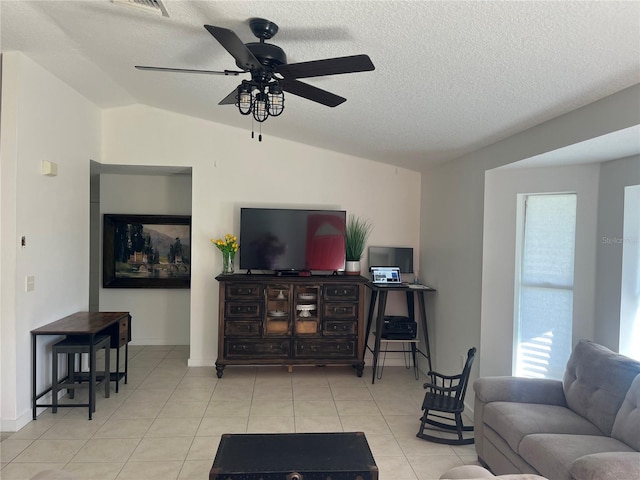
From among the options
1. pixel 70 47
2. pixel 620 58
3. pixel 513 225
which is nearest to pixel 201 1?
pixel 70 47

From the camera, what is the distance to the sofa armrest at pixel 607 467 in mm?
1943

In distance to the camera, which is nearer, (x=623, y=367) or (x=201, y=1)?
(x=201, y=1)

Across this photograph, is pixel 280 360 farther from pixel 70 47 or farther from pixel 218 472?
pixel 70 47

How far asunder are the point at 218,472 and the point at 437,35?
2457mm

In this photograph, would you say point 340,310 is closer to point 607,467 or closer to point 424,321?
point 424,321

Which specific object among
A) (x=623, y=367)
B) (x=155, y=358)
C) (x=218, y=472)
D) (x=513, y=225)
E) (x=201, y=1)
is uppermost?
(x=201, y=1)

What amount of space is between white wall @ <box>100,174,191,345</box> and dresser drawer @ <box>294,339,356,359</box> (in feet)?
6.85

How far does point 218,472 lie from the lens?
7.13 feet

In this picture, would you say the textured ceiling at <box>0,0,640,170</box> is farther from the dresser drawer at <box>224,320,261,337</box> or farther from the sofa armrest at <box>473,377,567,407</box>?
the dresser drawer at <box>224,320,261,337</box>

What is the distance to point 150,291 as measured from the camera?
20.0 ft

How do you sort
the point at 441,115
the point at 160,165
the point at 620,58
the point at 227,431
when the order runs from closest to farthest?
the point at 620,58 < the point at 441,115 < the point at 227,431 < the point at 160,165

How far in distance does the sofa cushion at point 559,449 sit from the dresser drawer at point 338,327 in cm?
260

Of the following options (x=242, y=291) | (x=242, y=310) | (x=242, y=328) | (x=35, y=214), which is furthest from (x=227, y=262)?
(x=35, y=214)

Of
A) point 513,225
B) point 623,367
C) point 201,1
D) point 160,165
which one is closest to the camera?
point 201,1
